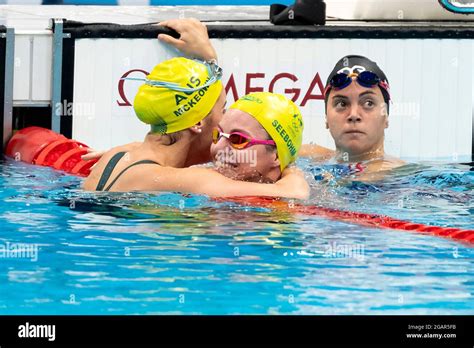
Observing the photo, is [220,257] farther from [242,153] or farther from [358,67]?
[358,67]

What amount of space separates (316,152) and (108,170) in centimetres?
234

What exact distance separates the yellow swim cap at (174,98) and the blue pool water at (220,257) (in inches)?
21.0

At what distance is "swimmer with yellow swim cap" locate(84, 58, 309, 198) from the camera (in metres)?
5.65

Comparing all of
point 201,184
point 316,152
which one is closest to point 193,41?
point 316,152

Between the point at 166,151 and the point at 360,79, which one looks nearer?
the point at 166,151

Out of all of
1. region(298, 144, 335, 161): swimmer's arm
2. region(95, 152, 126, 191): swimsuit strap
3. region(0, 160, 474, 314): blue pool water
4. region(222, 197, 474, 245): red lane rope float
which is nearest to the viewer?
region(0, 160, 474, 314): blue pool water

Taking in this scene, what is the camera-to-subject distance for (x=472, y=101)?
8273 millimetres

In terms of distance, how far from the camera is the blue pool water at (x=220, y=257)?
3.72m

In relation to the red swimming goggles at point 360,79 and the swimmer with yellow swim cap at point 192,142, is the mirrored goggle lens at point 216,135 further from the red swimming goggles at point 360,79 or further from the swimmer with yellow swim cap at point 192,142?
the red swimming goggles at point 360,79

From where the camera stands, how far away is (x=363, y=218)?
213 inches

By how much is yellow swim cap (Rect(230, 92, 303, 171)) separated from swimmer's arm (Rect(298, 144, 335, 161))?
1.74 m

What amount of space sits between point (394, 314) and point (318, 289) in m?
0.42

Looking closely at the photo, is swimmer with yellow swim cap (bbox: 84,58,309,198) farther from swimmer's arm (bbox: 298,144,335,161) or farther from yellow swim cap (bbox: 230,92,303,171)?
swimmer's arm (bbox: 298,144,335,161)

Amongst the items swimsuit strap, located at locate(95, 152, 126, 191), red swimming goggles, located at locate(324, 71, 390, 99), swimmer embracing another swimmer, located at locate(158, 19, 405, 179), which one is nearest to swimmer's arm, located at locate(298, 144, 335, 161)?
swimmer embracing another swimmer, located at locate(158, 19, 405, 179)
